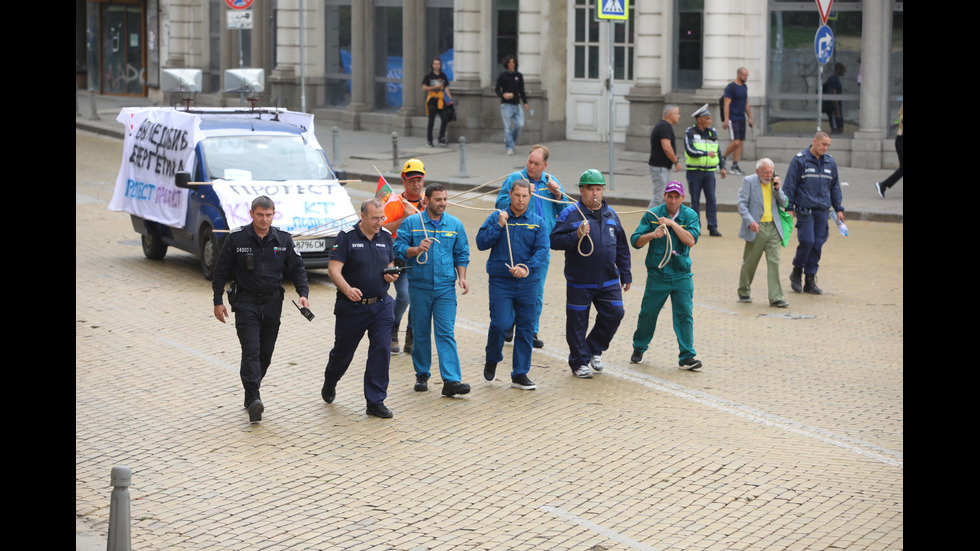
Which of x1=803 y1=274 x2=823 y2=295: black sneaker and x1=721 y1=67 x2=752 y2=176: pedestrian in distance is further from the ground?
x1=721 y1=67 x2=752 y2=176: pedestrian in distance

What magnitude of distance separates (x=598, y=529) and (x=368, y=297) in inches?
121

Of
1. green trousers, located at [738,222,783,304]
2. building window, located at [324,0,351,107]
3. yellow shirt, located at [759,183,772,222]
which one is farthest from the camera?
building window, located at [324,0,351,107]

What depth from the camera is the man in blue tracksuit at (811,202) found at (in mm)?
14844

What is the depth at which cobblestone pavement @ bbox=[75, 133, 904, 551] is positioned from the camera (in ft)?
25.0

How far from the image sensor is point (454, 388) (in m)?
10.3

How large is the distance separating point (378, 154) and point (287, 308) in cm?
1351

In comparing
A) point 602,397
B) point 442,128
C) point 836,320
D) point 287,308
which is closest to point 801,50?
point 442,128

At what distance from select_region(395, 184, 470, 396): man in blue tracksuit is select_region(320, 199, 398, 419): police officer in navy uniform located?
432 millimetres

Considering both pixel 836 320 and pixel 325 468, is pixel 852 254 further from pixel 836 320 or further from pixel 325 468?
pixel 325 468

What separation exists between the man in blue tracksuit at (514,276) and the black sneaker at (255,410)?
6.63ft

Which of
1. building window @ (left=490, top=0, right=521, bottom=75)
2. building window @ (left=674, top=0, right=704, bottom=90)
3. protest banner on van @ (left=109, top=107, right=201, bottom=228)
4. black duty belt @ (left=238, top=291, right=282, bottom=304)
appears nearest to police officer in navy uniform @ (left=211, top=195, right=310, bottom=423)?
black duty belt @ (left=238, top=291, right=282, bottom=304)

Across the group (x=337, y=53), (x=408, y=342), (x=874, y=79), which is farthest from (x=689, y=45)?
(x=408, y=342)

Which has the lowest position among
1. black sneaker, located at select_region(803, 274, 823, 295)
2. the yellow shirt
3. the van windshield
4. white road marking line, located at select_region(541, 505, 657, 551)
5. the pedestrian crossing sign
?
white road marking line, located at select_region(541, 505, 657, 551)

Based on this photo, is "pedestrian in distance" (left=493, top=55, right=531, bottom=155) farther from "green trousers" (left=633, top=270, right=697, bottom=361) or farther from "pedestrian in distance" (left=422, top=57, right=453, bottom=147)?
"green trousers" (left=633, top=270, right=697, bottom=361)
